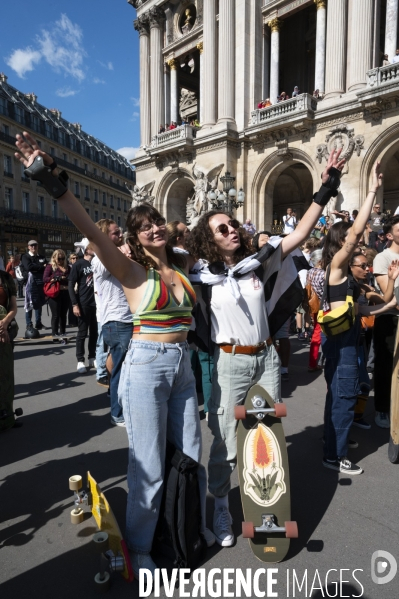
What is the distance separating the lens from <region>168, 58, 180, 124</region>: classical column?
26672 mm

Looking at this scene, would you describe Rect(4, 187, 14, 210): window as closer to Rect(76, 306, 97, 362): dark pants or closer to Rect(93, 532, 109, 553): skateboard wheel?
Rect(76, 306, 97, 362): dark pants

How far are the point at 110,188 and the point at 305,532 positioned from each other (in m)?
61.5

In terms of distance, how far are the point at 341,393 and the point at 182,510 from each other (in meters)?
1.66

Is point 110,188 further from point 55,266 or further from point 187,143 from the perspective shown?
point 55,266

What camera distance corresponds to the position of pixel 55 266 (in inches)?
343

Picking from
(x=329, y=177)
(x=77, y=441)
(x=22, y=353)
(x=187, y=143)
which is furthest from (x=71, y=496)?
(x=187, y=143)

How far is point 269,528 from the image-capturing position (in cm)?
217

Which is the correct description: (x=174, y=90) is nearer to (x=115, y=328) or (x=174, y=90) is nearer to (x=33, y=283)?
(x=33, y=283)

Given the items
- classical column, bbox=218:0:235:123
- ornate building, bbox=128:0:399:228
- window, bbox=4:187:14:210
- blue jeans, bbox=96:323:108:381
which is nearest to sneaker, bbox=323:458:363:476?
blue jeans, bbox=96:323:108:381

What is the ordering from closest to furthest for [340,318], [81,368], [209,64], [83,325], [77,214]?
[77,214], [340,318], [81,368], [83,325], [209,64]

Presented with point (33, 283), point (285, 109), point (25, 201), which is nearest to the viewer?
point (33, 283)

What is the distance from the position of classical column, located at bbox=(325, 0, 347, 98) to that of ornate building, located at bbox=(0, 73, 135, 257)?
25277mm

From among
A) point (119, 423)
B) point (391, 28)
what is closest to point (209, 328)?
point (119, 423)

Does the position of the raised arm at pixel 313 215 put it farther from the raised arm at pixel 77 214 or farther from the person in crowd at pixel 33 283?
the person in crowd at pixel 33 283
